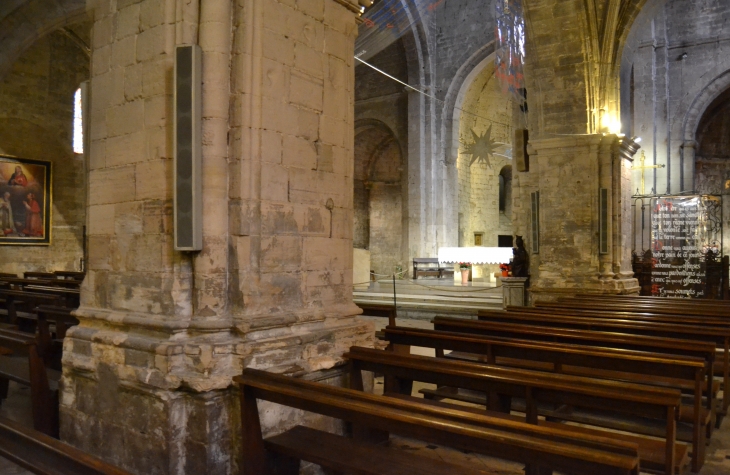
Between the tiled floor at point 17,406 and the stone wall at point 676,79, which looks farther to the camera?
the stone wall at point 676,79

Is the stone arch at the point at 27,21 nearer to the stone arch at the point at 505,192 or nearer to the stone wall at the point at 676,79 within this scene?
the stone wall at the point at 676,79

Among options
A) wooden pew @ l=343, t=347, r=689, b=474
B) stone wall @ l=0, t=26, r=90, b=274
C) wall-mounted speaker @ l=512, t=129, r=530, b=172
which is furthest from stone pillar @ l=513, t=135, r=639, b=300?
stone wall @ l=0, t=26, r=90, b=274

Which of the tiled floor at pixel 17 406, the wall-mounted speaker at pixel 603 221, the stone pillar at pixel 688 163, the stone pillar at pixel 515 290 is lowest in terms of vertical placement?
the tiled floor at pixel 17 406

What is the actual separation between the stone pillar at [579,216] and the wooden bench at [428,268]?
7573 mm

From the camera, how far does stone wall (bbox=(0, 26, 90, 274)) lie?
1459cm

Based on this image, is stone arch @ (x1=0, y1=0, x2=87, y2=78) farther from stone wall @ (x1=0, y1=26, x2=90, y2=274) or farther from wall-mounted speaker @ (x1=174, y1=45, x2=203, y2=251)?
wall-mounted speaker @ (x1=174, y1=45, x2=203, y2=251)

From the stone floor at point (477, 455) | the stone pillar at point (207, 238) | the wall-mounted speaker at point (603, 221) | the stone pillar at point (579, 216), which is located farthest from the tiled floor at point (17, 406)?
the wall-mounted speaker at point (603, 221)

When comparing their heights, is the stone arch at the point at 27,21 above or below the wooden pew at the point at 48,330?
above

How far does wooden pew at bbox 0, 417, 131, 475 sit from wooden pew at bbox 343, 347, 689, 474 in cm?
161

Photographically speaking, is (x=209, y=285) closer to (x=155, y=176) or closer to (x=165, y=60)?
(x=155, y=176)

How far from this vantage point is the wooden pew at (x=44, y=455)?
1761mm

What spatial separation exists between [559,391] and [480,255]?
10.3m

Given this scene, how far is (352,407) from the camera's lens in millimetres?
2338

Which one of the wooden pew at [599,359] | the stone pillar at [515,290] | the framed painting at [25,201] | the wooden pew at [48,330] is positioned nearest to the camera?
the wooden pew at [599,359]
